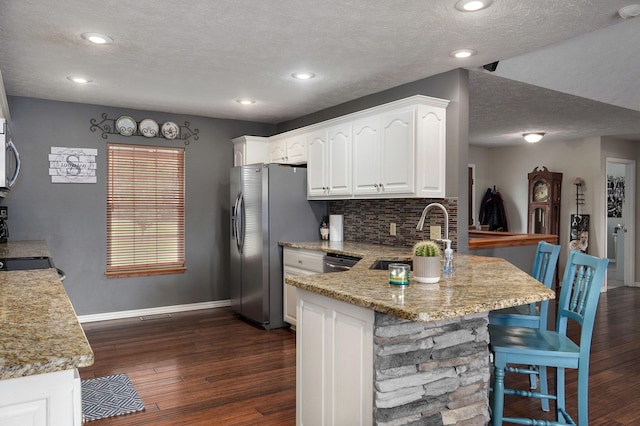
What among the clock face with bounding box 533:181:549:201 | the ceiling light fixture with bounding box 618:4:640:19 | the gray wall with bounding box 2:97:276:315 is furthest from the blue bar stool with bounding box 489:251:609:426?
the clock face with bounding box 533:181:549:201

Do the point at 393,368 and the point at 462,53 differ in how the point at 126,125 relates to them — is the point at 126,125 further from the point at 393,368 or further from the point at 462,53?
the point at 393,368

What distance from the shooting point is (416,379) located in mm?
1916

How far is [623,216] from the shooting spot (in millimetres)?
7848

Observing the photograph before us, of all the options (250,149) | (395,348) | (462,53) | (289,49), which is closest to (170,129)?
(250,149)

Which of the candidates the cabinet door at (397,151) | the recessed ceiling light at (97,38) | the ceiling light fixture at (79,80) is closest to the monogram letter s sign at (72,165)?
the ceiling light fixture at (79,80)

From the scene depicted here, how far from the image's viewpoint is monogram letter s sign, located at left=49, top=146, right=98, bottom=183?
16.6ft

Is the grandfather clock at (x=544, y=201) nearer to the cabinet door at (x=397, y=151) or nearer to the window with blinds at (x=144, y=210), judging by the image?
the cabinet door at (x=397, y=151)

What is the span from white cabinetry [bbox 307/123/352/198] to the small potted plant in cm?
228

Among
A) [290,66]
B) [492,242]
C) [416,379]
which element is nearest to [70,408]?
[416,379]

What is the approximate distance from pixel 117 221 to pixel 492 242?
12.9ft

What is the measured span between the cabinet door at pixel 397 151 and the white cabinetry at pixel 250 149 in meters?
2.10

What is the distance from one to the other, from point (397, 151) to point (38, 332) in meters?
3.02

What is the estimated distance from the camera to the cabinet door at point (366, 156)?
13.8 ft

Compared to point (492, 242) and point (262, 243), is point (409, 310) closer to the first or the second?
point (492, 242)
